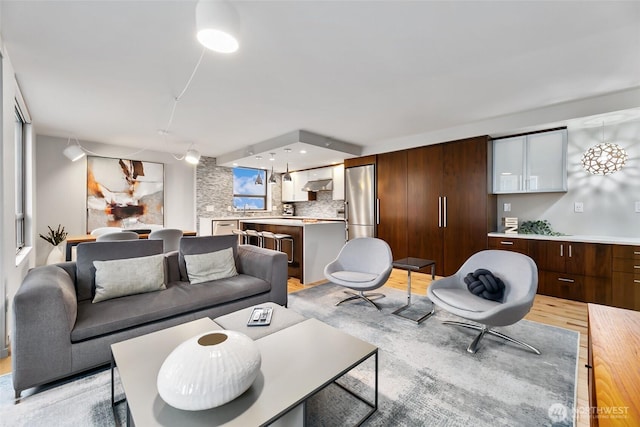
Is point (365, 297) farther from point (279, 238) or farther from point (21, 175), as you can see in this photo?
point (21, 175)

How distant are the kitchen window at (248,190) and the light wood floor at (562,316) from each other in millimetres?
3780

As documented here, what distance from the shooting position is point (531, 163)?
3902mm

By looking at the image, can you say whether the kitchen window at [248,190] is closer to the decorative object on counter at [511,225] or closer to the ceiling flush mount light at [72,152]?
the ceiling flush mount light at [72,152]

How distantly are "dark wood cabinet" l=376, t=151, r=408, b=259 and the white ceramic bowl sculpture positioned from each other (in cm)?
442

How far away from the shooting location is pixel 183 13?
1827 millimetres

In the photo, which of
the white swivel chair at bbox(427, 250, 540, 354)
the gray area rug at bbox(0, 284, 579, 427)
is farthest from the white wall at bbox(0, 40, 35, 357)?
the white swivel chair at bbox(427, 250, 540, 354)

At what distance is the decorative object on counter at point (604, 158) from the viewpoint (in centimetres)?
335

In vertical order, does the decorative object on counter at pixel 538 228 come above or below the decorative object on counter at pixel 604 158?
below

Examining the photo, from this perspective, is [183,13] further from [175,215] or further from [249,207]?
[249,207]

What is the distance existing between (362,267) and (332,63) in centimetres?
237

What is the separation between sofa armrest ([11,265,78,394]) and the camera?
1.65m

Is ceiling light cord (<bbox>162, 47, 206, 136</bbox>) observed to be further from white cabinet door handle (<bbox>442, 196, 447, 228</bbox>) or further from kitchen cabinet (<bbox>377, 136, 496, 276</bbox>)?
white cabinet door handle (<bbox>442, 196, 447, 228</bbox>)

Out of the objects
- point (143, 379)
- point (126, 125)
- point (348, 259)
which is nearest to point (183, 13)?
point (143, 379)

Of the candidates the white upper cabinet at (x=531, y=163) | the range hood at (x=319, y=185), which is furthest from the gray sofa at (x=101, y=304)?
the range hood at (x=319, y=185)
